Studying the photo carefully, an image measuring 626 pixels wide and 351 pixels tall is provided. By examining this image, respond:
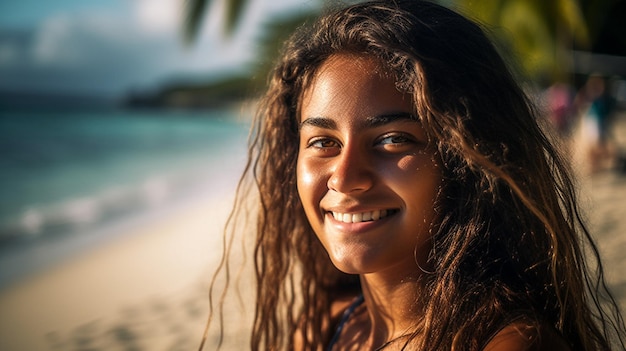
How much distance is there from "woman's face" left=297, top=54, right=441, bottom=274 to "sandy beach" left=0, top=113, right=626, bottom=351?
10.5ft

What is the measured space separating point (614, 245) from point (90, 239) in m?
7.14

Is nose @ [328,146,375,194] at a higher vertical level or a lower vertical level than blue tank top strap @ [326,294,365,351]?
higher

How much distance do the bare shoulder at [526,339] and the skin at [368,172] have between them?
30 centimetres

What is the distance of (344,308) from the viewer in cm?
217

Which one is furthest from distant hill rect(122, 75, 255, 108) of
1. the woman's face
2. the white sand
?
the woman's face

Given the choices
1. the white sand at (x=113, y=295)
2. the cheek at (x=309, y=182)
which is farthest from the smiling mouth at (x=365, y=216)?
the white sand at (x=113, y=295)

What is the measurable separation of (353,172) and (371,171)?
0.16ft

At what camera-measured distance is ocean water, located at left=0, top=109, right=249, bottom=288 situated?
8.82 m

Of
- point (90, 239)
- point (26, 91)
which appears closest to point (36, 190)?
point (90, 239)

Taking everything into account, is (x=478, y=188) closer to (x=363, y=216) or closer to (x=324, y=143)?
(x=363, y=216)

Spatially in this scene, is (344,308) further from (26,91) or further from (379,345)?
(26,91)

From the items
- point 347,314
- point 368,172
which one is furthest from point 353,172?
point 347,314

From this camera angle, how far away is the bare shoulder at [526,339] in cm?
141

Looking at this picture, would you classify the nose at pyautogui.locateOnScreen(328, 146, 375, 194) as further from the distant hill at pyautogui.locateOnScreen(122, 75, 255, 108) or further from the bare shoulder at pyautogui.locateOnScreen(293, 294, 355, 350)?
the distant hill at pyautogui.locateOnScreen(122, 75, 255, 108)
